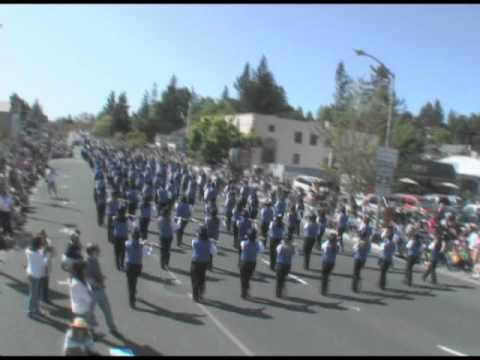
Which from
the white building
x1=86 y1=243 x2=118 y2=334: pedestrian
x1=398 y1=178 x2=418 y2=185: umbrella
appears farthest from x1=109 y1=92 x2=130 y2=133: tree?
x1=86 y1=243 x2=118 y2=334: pedestrian

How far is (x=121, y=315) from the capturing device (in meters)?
10.2

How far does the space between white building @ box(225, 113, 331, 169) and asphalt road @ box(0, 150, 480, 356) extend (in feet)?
129

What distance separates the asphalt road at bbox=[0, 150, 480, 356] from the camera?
891 centimetres

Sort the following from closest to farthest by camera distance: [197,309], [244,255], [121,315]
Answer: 1. [121,315]
2. [197,309]
3. [244,255]

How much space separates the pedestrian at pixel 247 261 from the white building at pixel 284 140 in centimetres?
4273

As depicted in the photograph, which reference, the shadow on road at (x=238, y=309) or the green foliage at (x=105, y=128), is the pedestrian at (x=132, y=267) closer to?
the shadow on road at (x=238, y=309)

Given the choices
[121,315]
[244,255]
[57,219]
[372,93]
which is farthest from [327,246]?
[372,93]

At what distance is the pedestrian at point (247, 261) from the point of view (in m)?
12.1

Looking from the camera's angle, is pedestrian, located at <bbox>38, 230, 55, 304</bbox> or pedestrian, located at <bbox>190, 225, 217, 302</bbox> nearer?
pedestrian, located at <bbox>38, 230, 55, 304</bbox>

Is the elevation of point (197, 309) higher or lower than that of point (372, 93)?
lower

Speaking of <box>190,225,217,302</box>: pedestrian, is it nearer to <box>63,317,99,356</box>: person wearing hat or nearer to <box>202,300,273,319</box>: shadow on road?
<box>202,300,273,319</box>: shadow on road

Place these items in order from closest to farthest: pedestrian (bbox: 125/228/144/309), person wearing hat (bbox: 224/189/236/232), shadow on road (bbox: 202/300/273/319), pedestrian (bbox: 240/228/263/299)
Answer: pedestrian (bbox: 125/228/144/309)
shadow on road (bbox: 202/300/273/319)
pedestrian (bbox: 240/228/263/299)
person wearing hat (bbox: 224/189/236/232)

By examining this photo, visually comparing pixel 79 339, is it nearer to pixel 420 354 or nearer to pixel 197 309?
pixel 197 309

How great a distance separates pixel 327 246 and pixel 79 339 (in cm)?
790
